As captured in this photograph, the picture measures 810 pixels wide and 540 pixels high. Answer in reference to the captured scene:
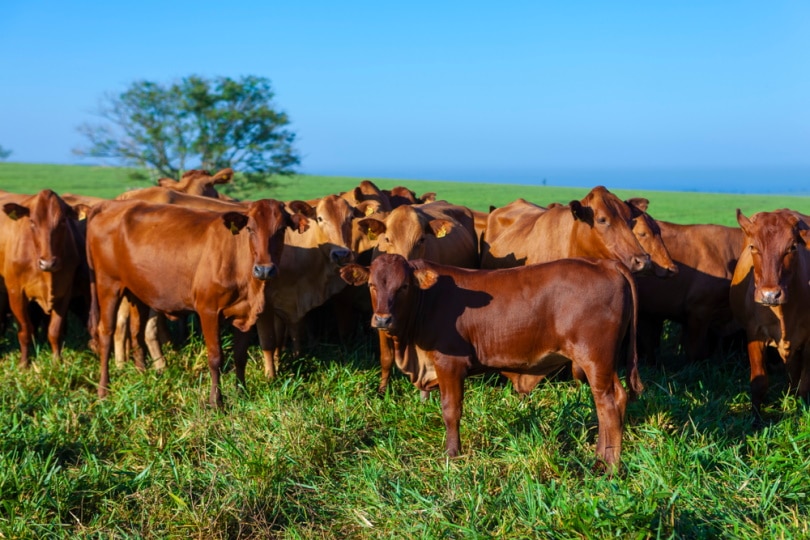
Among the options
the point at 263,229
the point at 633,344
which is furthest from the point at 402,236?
the point at 633,344

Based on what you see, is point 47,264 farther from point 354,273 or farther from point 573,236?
point 573,236

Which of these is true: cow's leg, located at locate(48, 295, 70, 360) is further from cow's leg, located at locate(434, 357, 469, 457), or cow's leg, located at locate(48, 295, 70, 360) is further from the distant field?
the distant field

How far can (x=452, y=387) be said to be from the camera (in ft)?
19.7


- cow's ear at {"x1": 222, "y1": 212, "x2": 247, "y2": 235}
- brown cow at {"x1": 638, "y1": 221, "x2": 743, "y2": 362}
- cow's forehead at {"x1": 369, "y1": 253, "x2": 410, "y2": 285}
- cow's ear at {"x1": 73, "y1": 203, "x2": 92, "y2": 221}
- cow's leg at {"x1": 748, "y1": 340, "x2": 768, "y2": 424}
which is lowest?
cow's leg at {"x1": 748, "y1": 340, "x2": 768, "y2": 424}

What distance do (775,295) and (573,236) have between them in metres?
2.15

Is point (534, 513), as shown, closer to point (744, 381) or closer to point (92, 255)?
point (744, 381)

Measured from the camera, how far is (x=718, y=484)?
5.25m

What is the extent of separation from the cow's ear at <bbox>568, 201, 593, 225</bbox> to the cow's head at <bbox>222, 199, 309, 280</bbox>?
100 inches

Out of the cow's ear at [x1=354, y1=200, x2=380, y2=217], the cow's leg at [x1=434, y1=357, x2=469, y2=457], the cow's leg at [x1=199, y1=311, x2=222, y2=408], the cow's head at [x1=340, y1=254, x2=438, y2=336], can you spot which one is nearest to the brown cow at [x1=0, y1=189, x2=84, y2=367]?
the cow's leg at [x1=199, y1=311, x2=222, y2=408]

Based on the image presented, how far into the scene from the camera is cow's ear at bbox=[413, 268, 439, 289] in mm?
5883

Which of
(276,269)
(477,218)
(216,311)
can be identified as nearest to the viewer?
(276,269)

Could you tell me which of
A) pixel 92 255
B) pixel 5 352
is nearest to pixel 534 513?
pixel 92 255

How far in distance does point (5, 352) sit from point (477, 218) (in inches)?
249

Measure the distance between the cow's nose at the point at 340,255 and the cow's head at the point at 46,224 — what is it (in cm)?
281
